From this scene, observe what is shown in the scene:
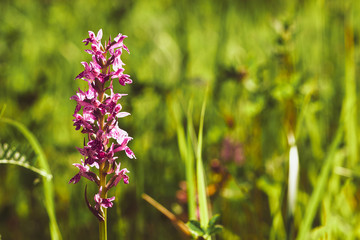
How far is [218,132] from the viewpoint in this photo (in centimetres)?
203

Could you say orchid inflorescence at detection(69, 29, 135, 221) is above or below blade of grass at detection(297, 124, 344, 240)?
above

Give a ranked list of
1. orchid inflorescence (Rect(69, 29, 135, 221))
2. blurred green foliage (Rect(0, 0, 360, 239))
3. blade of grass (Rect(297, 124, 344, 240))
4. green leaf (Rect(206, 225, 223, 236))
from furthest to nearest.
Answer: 1. blurred green foliage (Rect(0, 0, 360, 239))
2. blade of grass (Rect(297, 124, 344, 240))
3. green leaf (Rect(206, 225, 223, 236))
4. orchid inflorescence (Rect(69, 29, 135, 221))

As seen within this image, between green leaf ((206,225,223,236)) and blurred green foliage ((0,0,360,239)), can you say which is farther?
blurred green foliage ((0,0,360,239))

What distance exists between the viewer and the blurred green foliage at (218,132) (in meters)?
1.80

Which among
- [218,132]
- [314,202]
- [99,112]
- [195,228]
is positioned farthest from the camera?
[218,132]

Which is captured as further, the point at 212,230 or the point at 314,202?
the point at 314,202

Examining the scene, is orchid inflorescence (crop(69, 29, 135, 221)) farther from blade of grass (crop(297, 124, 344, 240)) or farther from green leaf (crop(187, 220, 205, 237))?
blade of grass (crop(297, 124, 344, 240))

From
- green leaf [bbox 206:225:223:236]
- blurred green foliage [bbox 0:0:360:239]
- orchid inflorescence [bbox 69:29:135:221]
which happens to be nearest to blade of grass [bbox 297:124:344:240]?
blurred green foliage [bbox 0:0:360:239]

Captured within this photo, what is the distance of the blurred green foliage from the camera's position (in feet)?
5.89

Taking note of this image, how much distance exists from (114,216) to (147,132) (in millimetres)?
665

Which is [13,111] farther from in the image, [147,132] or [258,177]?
[258,177]

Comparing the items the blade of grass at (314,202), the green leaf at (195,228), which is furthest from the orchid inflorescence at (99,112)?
the blade of grass at (314,202)

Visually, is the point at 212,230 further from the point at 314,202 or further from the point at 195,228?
the point at 314,202

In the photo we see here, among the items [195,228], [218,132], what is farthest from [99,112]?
[218,132]
